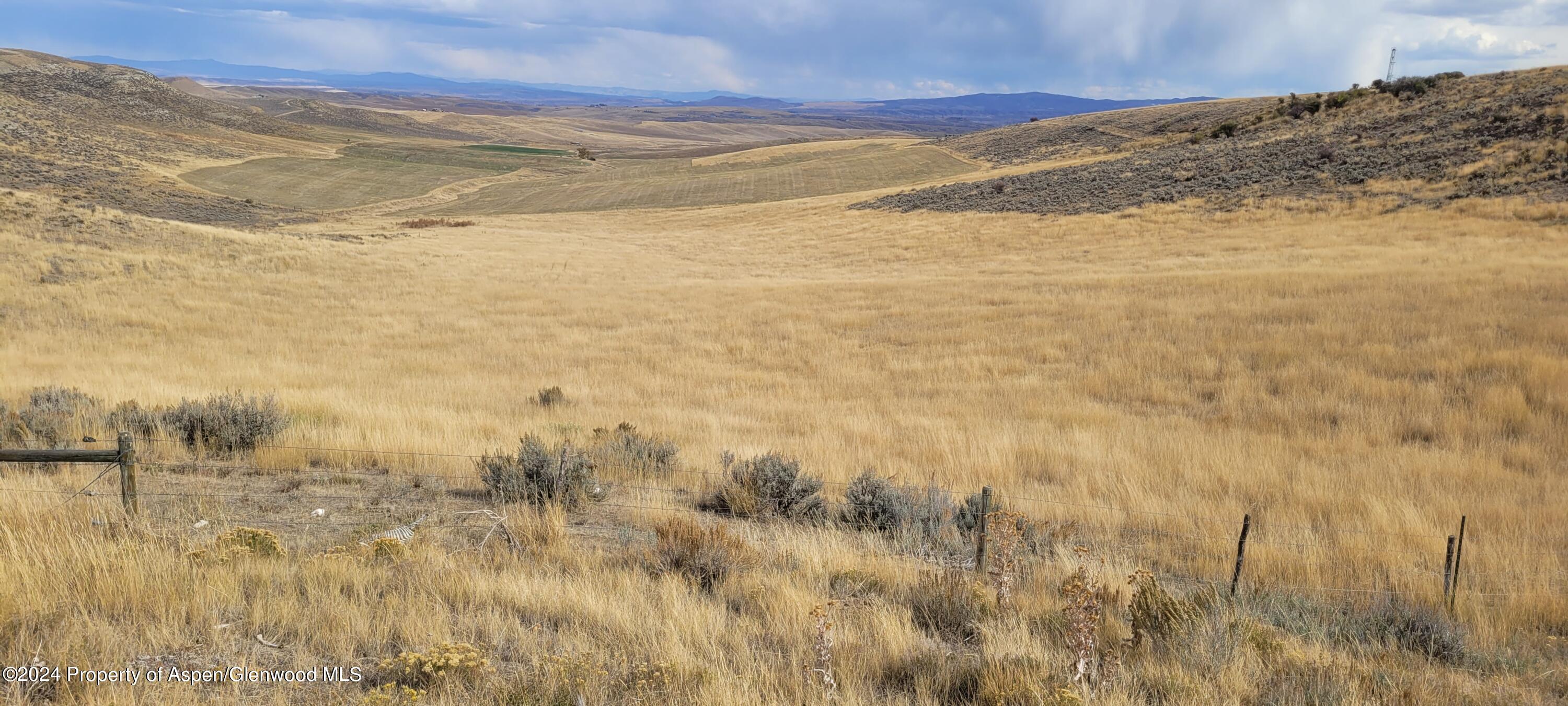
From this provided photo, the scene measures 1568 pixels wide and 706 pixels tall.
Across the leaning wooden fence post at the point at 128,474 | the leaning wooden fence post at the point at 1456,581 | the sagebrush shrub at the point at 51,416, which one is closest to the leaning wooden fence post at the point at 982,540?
the leaning wooden fence post at the point at 1456,581

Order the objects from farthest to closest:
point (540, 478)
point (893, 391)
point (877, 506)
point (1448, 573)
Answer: point (893, 391) → point (540, 478) → point (877, 506) → point (1448, 573)

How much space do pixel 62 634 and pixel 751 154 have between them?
106m

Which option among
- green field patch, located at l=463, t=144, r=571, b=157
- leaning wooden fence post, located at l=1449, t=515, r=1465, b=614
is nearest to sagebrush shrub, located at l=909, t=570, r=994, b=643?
leaning wooden fence post, located at l=1449, t=515, r=1465, b=614

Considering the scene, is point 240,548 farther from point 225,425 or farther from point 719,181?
point 719,181

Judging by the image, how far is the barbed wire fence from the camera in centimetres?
552

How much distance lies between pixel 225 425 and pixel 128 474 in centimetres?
356

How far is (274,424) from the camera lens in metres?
9.09

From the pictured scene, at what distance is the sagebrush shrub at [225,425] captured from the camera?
343 inches

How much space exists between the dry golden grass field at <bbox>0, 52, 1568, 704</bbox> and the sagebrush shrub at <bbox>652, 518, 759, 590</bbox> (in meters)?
0.03

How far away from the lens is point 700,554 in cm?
544

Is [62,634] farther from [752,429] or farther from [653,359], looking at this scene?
[653,359]

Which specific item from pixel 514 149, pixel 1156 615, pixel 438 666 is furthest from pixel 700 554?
pixel 514 149

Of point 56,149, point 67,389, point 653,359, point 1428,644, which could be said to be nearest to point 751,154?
point 56,149

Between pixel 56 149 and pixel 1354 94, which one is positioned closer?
pixel 1354 94
